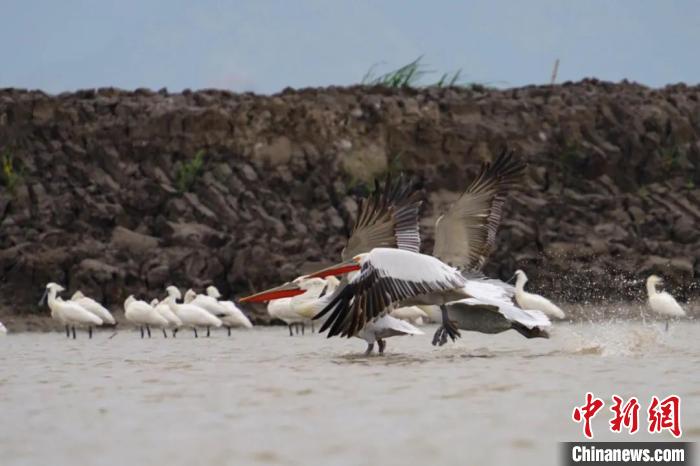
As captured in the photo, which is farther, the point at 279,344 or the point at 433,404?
the point at 279,344

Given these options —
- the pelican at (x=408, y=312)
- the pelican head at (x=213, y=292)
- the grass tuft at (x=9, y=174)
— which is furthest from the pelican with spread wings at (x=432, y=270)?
the grass tuft at (x=9, y=174)

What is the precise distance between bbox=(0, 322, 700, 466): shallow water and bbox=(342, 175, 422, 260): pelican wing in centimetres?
113

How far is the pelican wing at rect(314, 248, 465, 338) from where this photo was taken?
13109 millimetres

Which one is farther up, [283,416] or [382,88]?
[382,88]

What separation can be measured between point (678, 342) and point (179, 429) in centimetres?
901

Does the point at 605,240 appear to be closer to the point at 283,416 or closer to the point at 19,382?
the point at 19,382

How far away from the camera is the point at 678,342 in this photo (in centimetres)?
1653

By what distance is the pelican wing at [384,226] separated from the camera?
1552 centimetres

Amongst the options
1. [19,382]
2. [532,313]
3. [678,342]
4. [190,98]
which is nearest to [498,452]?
[19,382]

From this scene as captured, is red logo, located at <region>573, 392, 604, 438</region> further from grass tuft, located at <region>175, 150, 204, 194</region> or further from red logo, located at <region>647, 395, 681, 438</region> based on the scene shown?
grass tuft, located at <region>175, 150, 204, 194</region>

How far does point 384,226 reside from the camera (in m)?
15.6

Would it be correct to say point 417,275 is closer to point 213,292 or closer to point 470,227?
point 470,227

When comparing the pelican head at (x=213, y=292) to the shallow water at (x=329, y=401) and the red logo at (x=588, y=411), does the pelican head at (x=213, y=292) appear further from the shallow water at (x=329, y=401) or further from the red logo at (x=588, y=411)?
the red logo at (x=588, y=411)

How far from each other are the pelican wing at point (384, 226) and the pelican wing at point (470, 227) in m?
0.31
